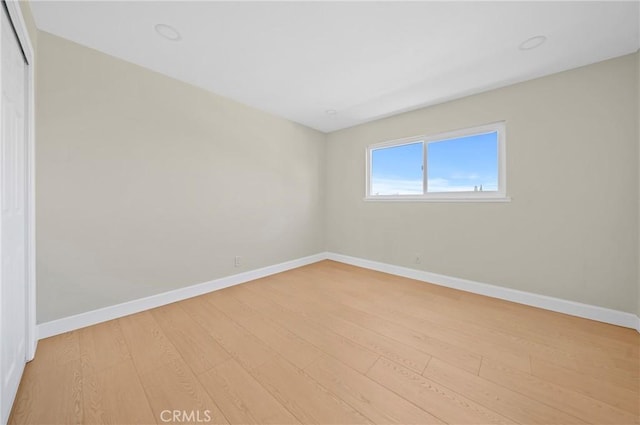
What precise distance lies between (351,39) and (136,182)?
7.71 feet

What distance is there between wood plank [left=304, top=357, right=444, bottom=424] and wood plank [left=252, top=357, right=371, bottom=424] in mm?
47

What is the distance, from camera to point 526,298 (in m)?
2.43

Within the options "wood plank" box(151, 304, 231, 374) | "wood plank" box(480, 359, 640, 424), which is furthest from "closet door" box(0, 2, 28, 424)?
"wood plank" box(480, 359, 640, 424)

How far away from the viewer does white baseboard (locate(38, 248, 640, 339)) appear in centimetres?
192

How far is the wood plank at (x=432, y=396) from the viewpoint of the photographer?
1.14 m

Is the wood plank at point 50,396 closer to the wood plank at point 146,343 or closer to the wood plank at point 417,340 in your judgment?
the wood plank at point 146,343

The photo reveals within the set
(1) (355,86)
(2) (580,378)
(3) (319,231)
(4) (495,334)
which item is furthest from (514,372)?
(3) (319,231)

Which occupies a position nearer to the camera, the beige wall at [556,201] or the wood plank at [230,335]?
the wood plank at [230,335]

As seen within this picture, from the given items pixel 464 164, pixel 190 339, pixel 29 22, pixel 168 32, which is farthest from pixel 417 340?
pixel 29 22

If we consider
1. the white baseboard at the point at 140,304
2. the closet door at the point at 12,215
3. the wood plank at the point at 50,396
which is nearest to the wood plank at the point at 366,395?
the wood plank at the point at 50,396

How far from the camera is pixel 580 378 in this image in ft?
4.59

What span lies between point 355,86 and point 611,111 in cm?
234

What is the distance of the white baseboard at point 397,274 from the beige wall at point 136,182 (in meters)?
0.07

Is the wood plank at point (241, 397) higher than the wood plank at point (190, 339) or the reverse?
the reverse
